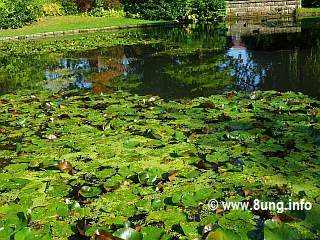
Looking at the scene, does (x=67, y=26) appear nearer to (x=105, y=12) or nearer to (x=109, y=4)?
(x=105, y=12)

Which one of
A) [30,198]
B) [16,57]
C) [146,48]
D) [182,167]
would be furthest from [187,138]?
[16,57]

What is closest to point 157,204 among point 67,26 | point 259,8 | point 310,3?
point 67,26

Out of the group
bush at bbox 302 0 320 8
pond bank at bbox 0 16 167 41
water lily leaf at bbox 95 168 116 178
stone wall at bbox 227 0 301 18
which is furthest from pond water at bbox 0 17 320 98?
bush at bbox 302 0 320 8

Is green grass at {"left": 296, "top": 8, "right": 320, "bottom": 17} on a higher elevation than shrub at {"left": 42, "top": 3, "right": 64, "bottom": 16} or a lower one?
lower

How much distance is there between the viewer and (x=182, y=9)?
938 inches

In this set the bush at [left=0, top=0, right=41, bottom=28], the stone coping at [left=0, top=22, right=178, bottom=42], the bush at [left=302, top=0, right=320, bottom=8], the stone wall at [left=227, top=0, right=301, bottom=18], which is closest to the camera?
the stone coping at [left=0, top=22, right=178, bottom=42]

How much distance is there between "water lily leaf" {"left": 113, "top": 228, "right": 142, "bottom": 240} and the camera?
10.2 feet

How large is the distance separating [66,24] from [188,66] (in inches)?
532

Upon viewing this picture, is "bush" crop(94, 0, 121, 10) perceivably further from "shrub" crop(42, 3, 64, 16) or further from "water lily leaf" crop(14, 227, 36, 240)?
"water lily leaf" crop(14, 227, 36, 240)

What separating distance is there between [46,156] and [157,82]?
444 cm

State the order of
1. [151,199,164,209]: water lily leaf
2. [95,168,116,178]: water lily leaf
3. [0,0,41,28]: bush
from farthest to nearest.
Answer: [0,0,41,28]: bush
[95,168,116,178]: water lily leaf
[151,199,164,209]: water lily leaf

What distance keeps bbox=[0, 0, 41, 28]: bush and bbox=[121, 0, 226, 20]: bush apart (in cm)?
601

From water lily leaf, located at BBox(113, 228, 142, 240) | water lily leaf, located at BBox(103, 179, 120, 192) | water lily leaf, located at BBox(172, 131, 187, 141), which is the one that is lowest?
water lily leaf, located at BBox(103, 179, 120, 192)

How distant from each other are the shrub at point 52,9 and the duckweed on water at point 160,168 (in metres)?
20.8
